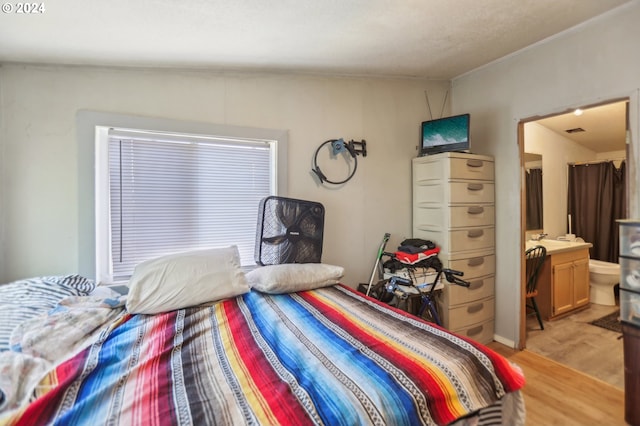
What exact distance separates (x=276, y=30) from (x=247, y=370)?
1.82 m

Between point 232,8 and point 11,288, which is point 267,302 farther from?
point 232,8

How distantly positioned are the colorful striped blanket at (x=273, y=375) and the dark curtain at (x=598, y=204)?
13.7 ft

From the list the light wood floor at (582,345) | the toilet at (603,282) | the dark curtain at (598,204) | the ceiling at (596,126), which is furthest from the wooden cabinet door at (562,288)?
the ceiling at (596,126)

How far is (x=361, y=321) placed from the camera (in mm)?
1438

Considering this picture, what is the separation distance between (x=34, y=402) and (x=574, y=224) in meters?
5.63

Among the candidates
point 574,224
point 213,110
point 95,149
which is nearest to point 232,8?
point 213,110

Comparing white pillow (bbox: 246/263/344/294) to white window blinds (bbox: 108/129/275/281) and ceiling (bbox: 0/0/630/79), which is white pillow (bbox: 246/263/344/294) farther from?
ceiling (bbox: 0/0/630/79)

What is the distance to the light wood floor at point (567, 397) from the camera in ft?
5.68

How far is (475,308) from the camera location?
2.61 metres

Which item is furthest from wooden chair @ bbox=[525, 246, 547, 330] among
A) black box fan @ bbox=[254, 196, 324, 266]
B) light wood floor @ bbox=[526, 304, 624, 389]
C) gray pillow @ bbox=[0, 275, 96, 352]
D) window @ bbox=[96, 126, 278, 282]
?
gray pillow @ bbox=[0, 275, 96, 352]

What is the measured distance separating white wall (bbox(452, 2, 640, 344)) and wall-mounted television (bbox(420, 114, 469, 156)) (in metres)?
0.47

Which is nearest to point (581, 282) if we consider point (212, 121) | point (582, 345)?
point (582, 345)

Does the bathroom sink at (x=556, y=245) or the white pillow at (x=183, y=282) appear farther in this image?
the bathroom sink at (x=556, y=245)

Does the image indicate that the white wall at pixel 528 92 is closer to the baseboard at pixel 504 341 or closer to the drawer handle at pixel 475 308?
the baseboard at pixel 504 341
